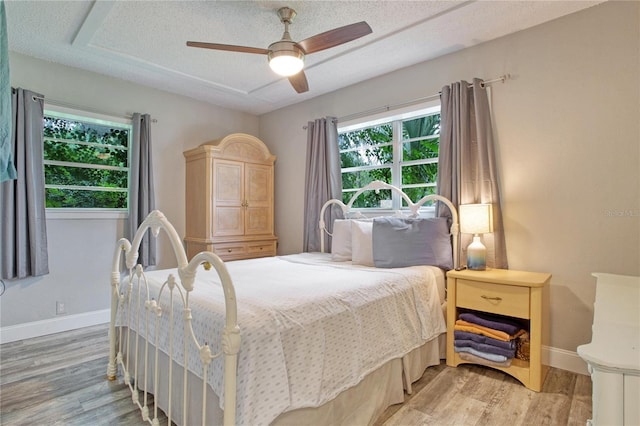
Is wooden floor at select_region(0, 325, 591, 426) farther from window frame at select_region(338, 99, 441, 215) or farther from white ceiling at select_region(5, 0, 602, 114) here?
white ceiling at select_region(5, 0, 602, 114)

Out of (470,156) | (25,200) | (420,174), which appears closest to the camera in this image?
(470,156)

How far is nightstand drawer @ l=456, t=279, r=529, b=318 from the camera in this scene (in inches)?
85.2

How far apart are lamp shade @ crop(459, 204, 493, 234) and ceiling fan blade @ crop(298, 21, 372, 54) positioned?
56.4 inches

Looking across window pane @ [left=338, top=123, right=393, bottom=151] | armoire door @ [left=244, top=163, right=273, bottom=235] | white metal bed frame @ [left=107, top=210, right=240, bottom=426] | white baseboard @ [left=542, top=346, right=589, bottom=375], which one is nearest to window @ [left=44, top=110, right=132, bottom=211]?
armoire door @ [left=244, top=163, right=273, bottom=235]

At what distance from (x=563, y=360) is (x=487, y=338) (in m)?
0.66

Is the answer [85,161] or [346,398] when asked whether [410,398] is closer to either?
[346,398]

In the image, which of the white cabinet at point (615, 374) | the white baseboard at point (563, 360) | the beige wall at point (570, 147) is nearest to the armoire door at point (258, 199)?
the beige wall at point (570, 147)

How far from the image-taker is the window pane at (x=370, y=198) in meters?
3.62

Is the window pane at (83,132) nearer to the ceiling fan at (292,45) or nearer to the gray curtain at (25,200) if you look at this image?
the gray curtain at (25,200)

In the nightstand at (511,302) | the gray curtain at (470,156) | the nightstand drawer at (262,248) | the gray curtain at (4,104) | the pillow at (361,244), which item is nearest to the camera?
the gray curtain at (4,104)

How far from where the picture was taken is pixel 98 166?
11.6 ft

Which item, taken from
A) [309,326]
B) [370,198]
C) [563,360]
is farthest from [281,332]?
[370,198]

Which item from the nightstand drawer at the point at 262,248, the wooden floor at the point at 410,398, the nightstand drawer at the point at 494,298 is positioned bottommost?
the wooden floor at the point at 410,398

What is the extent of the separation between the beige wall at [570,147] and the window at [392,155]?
582 mm
